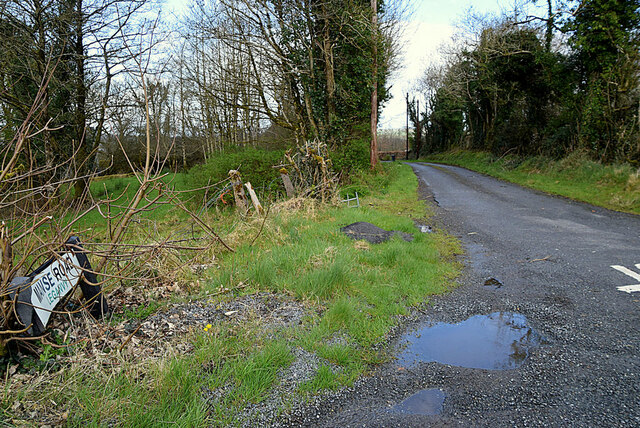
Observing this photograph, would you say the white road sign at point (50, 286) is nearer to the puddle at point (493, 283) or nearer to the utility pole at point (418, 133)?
the puddle at point (493, 283)

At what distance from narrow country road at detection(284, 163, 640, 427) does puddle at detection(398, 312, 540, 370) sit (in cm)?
9

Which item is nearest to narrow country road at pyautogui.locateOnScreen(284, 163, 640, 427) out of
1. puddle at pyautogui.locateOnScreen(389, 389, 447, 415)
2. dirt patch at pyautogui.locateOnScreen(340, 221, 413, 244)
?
puddle at pyautogui.locateOnScreen(389, 389, 447, 415)

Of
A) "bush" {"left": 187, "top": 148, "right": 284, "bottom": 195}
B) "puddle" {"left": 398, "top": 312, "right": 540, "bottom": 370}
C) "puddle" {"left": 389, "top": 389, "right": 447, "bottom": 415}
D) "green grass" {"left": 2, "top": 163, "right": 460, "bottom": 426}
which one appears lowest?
"puddle" {"left": 398, "top": 312, "right": 540, "bottom": 370}

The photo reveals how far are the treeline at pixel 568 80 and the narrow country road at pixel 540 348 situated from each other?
8034 millimetres

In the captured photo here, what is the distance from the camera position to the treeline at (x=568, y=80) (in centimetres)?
1322

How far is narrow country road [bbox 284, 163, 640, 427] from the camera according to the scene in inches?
107

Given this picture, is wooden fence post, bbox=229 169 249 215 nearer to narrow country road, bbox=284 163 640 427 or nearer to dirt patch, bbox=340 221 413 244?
dirt patch, bbox=340 221 413 244

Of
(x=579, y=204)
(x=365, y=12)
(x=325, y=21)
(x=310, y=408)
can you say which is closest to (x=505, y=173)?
(x=579, y=204)

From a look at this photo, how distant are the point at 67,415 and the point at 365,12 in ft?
53.7

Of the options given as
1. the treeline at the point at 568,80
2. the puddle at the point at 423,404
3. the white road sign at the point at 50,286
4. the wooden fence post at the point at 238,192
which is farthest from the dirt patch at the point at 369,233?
the treeline at the point at 568,80

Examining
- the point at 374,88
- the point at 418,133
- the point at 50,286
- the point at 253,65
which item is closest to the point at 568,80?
the point at 374,88

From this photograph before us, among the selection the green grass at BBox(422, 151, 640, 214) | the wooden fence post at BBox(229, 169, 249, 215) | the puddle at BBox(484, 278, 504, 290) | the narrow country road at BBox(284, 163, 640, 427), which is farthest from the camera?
the green grass at BBox(422, 151, 640, 214)

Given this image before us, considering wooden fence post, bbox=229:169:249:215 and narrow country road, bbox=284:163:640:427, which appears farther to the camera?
wooden fence post, bbox=229:169:249:215

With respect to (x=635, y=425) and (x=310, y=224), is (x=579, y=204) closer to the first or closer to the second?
(x=310, y=224)
